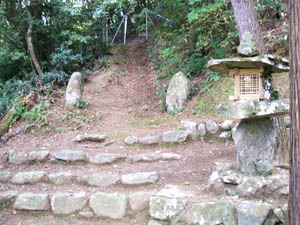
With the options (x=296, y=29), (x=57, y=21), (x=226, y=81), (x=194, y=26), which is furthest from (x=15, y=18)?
(x=296, y=29)

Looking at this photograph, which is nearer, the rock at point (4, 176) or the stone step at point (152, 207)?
the stone step at point (152, 207)

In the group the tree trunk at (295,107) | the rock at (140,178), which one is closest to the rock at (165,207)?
the rock at (140,178)

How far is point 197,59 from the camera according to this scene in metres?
8.23

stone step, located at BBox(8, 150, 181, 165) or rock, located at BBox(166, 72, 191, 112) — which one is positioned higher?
rock, located at BBox(166, 72, 191, 112)

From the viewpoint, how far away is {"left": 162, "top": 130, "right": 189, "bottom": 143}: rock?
530 cm

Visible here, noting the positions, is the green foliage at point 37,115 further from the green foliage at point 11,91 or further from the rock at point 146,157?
the rock at point 146,157

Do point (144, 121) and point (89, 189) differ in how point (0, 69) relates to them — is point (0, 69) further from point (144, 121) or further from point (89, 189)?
point (89, 189)

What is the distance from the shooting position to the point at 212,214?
3.27m

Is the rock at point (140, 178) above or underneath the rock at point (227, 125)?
underneath

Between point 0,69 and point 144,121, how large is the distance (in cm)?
722

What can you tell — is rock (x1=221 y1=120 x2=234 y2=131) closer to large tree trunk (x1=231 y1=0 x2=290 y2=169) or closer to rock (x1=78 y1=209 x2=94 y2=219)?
large tree trunk (x1=231 y1=0 x2=290 y2=169)

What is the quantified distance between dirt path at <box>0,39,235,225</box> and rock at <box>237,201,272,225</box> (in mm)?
521

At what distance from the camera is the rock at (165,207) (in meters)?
Result: 3.47

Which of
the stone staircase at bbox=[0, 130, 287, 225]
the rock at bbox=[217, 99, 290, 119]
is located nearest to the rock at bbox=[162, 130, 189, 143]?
the stone staircase at bbox=[0, 130, 287, 225]
